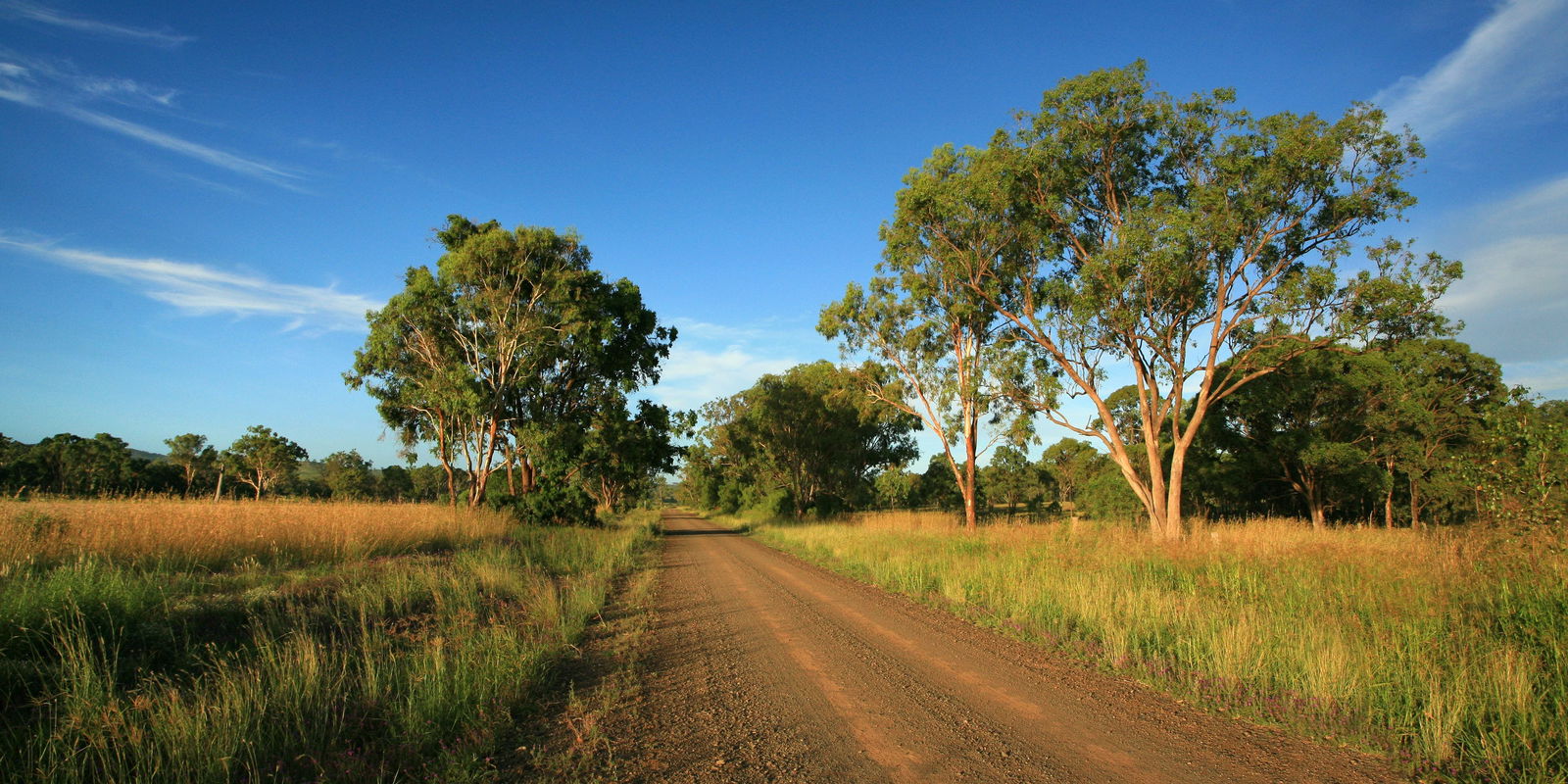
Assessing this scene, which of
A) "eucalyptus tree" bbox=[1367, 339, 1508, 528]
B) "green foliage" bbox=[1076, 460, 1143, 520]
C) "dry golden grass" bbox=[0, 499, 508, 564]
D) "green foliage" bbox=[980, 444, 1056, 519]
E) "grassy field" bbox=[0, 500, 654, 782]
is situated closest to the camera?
"grassy field" bbox=[0, 500, 654, 782]

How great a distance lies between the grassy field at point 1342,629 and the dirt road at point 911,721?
57 centimetres

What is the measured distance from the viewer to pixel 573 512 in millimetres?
25219

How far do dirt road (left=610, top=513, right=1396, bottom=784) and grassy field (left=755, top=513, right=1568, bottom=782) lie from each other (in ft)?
1.88

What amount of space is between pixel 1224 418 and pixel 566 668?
123ft

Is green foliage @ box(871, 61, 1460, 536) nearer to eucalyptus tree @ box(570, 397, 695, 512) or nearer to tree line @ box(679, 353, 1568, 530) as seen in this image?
tree line @ box(679, 353, 1568, 530)

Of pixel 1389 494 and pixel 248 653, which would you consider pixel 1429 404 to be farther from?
pixel 248 653

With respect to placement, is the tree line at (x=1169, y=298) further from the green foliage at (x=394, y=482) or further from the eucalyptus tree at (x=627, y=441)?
the green foliage at (x=394, y=482)

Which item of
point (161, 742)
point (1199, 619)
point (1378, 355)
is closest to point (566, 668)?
point (161, 742)

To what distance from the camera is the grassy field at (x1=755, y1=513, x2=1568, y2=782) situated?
442 centimetres

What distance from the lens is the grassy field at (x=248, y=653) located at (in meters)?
3.82

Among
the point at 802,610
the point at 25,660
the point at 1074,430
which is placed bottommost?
the point at 802,610

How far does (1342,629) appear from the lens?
652 centimetres

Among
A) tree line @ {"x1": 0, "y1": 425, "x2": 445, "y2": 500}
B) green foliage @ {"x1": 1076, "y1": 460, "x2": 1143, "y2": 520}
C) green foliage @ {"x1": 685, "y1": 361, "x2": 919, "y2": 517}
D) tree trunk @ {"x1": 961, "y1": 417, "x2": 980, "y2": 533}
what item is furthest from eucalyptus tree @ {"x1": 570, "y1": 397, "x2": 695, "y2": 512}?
green foliage @ {"x1": 1076, "y1": 460, "x2": 1143, "y2": 520}

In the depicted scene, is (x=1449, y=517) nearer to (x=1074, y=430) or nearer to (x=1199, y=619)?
(x=1074, y=430)
